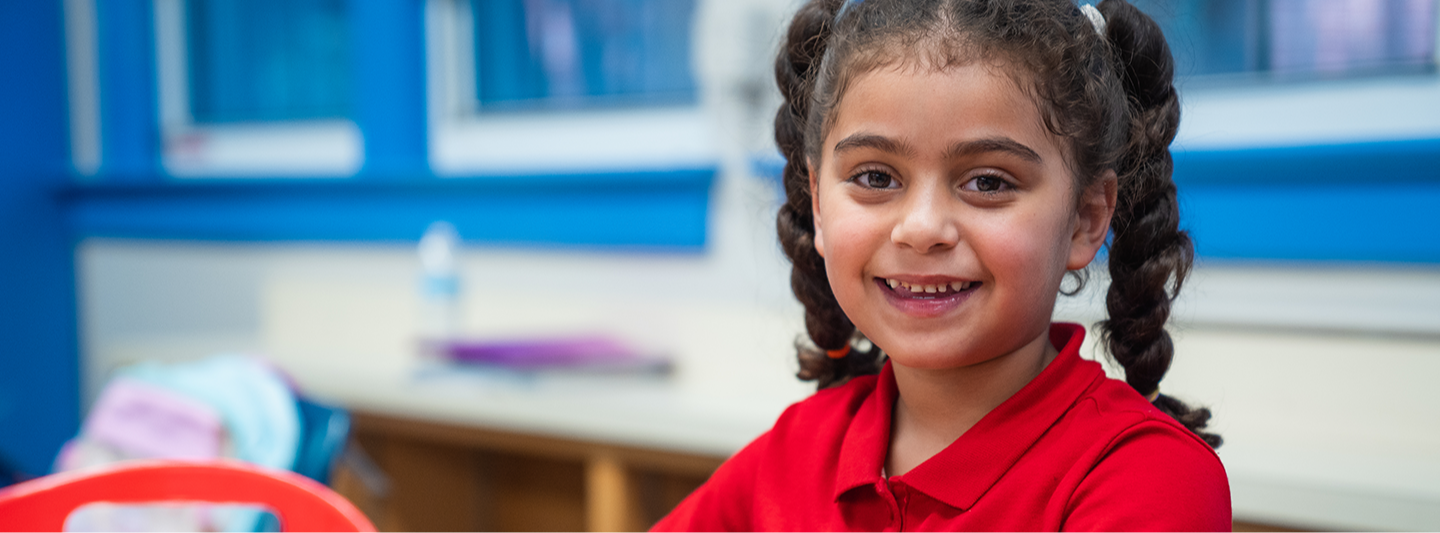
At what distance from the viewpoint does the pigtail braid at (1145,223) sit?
625mm

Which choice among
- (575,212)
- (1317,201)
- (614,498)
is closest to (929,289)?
(614,498)

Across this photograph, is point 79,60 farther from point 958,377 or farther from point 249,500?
point 958,377

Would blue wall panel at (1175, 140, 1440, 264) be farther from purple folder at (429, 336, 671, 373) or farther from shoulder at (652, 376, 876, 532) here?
purple folder at (429, 336, 671, 373)

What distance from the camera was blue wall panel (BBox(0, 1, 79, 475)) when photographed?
8.11 feet

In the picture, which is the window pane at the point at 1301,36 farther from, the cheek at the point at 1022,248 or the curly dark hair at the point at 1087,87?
the cheek at the point at 1022,248

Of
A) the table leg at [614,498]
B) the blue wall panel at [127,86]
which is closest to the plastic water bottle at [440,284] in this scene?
the table leg at [614,498]

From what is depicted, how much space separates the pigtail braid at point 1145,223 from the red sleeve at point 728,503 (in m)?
0.26

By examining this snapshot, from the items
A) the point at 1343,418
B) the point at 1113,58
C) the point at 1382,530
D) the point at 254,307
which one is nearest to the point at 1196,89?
the point at 1343,418

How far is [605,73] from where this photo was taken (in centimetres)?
208

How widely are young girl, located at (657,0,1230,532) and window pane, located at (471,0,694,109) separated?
132cm

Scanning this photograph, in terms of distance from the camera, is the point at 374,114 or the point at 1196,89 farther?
the point at 374,114

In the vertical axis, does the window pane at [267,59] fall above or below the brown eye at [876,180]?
above

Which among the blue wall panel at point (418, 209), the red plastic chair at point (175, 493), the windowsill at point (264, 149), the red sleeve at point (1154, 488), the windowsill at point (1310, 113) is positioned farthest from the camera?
the windowsill at point (264, 149)

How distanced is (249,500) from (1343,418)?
3.88 feet
